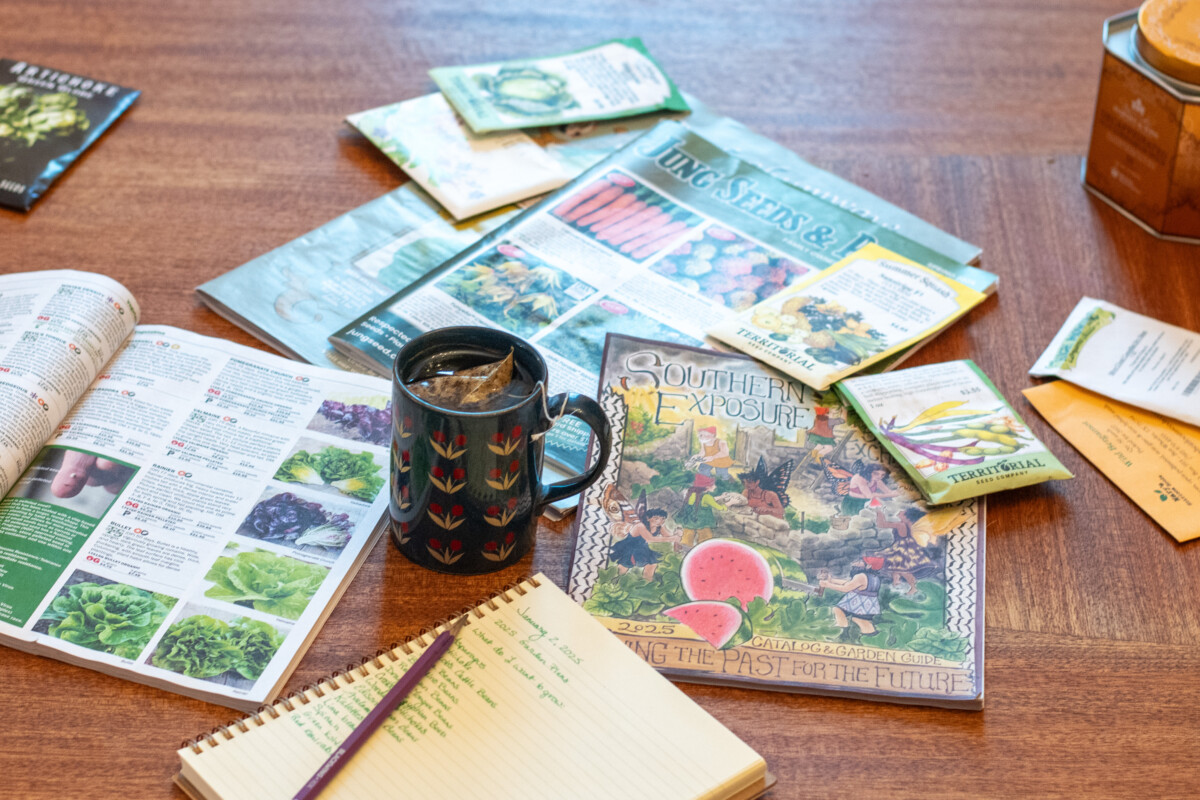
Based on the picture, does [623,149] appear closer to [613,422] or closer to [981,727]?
[613,422]

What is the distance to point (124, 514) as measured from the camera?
68 cm

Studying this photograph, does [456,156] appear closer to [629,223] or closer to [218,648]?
[629,223]

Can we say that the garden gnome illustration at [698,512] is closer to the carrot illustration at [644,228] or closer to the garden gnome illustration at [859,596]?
the garden gnome illustration at [859,596]

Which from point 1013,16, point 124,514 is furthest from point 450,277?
point 1013,16

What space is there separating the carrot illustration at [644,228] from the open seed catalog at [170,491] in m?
0.27

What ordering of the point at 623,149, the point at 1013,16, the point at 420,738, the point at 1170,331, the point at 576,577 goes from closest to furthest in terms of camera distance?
the point at 420,738
the point at 576,577
the point at 1170,331
the point at 623,149
the point at 1013,16

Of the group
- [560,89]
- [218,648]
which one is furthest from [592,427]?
[560,89]

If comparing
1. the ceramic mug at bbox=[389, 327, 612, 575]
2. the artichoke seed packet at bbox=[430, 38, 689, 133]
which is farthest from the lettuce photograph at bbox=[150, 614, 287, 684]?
the artichoke seed packet at bbox=[430, 38, 689, 133]

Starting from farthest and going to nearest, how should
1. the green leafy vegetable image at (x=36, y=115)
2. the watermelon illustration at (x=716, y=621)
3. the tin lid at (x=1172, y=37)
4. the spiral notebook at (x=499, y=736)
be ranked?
the green leafy vegetable image at (x=36, y=115) < the tin lid at (x=1172, y=37) < the watermelon illustration at (x=716, y=621) < the spiral notebook at (x=499, y=736)

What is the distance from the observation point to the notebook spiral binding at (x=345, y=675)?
0.56 meters

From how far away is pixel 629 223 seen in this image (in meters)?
0.96

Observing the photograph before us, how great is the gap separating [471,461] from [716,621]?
0.57 ft

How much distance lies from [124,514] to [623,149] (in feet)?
1.87

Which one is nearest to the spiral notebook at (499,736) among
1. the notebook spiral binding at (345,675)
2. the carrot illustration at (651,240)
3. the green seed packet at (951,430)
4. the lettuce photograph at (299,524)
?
the notebook spiral binding at (345,675)
